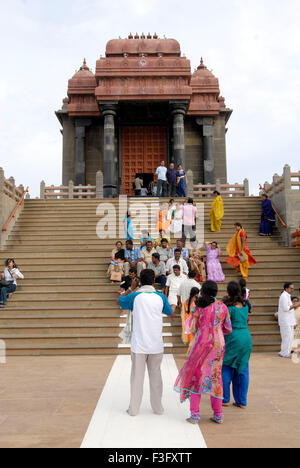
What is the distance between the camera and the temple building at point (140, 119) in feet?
65.5

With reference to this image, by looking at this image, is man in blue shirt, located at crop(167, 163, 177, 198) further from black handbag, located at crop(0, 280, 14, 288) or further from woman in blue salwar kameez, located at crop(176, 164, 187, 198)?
Answer: black handbag, located at crop(0, 280, 14, 288)

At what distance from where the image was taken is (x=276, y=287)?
10.4 meters

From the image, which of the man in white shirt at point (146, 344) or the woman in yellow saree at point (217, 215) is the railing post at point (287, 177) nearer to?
the woman in yellow saree at point (217, 215)

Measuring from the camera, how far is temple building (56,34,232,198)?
65.5 feet

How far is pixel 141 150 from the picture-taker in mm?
22906

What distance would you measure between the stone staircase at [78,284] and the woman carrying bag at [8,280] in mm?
195

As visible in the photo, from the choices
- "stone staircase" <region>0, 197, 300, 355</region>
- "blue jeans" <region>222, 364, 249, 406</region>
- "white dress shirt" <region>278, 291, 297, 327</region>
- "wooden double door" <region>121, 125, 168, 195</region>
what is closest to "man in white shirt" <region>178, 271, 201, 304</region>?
"stone staircase" <region>0, 197, 300, 355</region>

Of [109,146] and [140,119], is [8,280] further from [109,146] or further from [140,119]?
[140,119]

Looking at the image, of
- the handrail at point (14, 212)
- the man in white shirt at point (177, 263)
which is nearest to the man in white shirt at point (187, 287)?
the man in white shirt at point (177, 263)

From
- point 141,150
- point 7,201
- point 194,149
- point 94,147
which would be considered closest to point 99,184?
point 7,201

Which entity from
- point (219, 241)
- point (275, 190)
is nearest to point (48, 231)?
point (219, 241)

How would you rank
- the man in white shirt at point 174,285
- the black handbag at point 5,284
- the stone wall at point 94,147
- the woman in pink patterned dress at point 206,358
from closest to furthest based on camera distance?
the woman in pink patterned dress at point 206,358, the man in white shirt at point 174,285, the black handbag at point 5,284, the stone wall at point 94,147

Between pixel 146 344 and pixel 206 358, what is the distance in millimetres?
669

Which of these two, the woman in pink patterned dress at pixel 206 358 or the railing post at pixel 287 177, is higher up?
the railing post at pixel 287 177
